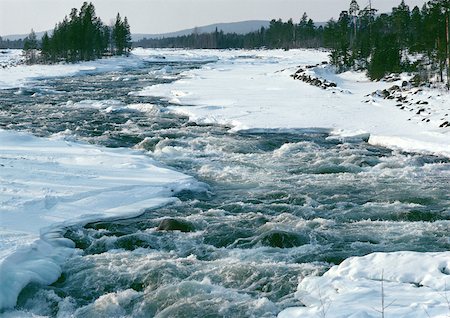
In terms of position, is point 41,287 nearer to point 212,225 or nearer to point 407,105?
point 212,225

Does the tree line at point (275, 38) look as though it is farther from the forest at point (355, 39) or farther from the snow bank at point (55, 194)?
the snow bank at point (55, 194)

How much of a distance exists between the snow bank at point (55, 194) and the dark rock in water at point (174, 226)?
105 centimetres

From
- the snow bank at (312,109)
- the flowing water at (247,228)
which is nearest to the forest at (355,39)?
the snow bank at (312,109)

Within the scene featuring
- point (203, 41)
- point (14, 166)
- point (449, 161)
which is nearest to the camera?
point (14, 166)

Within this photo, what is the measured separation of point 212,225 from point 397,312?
4752 mm

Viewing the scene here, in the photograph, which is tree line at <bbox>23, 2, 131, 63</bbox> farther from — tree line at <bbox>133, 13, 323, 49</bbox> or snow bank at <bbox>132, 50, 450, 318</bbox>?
tree line at <bbox>133, 13, 323, 49</bbox>

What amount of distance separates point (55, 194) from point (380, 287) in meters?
6.89

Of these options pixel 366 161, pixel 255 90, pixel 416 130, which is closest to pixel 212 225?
pixel 366 161

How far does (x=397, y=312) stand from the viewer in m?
5.80

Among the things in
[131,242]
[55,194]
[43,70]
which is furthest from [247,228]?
[43,70]

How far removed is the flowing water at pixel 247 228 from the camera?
23.6 feet

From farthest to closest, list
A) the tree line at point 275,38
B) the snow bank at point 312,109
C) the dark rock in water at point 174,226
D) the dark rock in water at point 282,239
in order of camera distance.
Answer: the tree line at point 275,38 → the snow bank at point 312,109 → the dark rock in water at point 174,226 → the dark rock in water at point 282,239

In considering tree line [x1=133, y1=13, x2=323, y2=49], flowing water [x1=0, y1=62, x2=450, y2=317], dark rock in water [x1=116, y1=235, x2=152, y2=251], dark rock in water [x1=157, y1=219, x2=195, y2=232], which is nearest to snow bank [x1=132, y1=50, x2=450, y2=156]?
flowing water [x1=0, y1=62, x2=450, y2=317]

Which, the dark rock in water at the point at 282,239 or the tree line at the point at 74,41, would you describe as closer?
the dark rock in water at the point at 282,239
